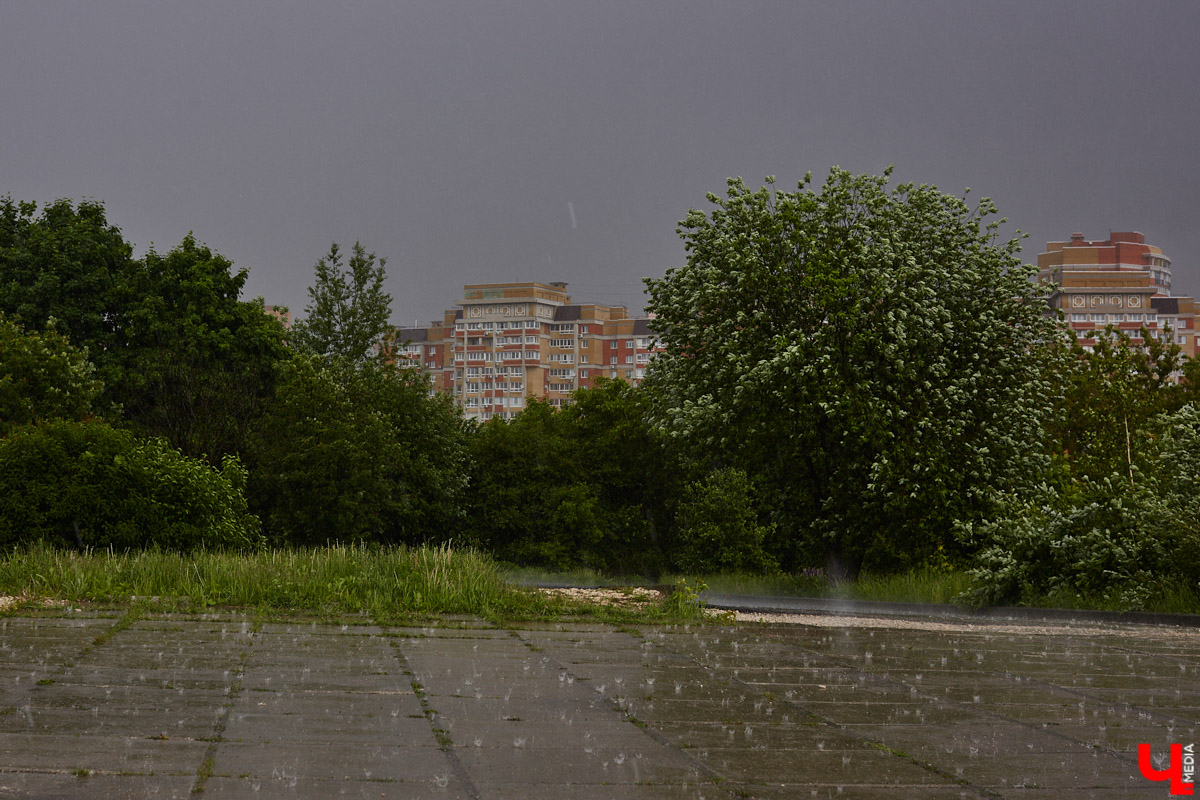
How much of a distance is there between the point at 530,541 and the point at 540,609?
3298cm

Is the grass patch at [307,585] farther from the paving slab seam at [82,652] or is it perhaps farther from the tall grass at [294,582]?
the paving slab seam at [82,652]

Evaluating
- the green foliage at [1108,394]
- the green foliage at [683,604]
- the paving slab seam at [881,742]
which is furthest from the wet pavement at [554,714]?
the green foliage at [1108,394]

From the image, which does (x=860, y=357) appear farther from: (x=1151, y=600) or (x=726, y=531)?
(x=726, y=531)

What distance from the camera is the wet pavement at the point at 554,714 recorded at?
4.98 meters

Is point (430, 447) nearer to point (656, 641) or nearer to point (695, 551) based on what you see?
point (695, 551)

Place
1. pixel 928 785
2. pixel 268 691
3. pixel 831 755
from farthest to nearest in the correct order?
pixel 268 691 → pixel 831 755 → pixel 928 785

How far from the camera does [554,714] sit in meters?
6.57

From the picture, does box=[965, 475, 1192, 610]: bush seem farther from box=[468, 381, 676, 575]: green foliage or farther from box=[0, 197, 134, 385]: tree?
box=[0, 197, 134, 385]: tree

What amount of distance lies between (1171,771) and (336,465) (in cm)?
3520

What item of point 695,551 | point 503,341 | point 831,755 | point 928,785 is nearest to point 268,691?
point 831,755

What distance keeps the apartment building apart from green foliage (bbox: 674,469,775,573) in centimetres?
14073

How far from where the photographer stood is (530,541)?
45.7 meters

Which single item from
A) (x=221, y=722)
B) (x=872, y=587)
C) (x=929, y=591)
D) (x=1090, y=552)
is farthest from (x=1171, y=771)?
(x=872, y=587)

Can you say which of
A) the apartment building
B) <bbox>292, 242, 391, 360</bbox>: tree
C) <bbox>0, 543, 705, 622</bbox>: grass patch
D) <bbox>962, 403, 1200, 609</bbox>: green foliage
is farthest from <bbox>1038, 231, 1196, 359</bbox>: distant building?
<bbox>0, 543, 705, 622</bbox>: grass patch
